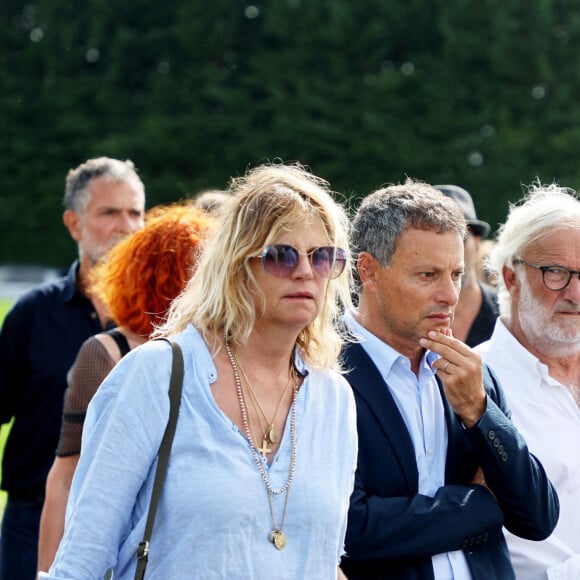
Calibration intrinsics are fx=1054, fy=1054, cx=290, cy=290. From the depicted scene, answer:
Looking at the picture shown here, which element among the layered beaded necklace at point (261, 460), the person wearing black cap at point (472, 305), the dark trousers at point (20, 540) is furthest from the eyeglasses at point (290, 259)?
the person wearing black cap at point (472, 305)

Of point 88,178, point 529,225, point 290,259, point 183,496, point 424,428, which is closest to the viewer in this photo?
point 183,496

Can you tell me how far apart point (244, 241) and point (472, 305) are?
310 centimetres

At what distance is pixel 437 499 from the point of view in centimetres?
306

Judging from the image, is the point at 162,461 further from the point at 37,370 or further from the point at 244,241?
the point at 37,370

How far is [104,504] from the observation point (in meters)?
2.51

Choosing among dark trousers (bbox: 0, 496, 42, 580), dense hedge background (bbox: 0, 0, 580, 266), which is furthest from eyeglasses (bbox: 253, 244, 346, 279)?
dense hedge background (bbox: 0, 0, 580, 266)

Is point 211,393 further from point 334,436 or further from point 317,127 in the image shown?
point 317,127

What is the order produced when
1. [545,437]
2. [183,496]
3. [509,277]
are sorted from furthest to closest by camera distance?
[509,277] → [545,437] → [183,496]

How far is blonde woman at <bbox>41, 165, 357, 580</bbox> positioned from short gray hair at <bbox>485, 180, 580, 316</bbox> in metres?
1.34

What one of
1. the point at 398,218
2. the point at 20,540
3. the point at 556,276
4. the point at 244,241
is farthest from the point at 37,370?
the point at 556,276

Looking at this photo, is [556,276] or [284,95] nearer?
[556,276]

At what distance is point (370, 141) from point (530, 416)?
28.2 metres

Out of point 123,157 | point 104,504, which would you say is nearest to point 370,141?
point 123,157

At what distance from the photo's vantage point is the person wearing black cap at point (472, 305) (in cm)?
554
